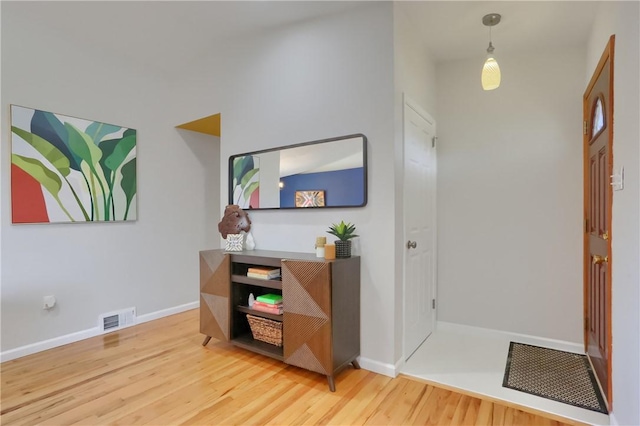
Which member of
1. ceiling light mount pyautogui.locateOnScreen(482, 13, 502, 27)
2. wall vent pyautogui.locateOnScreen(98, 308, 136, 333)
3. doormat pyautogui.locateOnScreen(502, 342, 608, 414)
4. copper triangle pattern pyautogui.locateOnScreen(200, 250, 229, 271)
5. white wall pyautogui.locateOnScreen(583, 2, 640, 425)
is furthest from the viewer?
wall vent pyautogui.locateOnScreen(98, 308, 136, 333)

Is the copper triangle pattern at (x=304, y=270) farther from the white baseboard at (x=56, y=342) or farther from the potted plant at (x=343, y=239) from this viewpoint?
the white baseboard at (x=56, y=342)

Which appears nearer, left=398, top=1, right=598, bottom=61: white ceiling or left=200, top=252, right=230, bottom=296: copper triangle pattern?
left=398, top=1, right=598, bottom=61: white ceiling

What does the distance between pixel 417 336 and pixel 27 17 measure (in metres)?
4.19

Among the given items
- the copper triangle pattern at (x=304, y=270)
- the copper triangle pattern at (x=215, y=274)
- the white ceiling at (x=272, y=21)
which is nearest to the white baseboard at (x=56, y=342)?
the copper triangle pattern at (x=215, y=274)

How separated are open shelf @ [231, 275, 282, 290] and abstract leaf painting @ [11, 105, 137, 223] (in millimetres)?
1586

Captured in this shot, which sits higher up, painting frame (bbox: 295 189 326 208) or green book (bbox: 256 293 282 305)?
painting frame (bbox: 295 189 326 208)

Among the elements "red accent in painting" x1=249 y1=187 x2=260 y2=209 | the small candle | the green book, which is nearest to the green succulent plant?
the small candle

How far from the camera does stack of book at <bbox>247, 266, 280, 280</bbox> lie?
2.47m

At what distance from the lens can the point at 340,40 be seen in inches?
97.6

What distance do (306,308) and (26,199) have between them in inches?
99.6

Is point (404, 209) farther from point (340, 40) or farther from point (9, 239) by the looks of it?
point (9, 239)

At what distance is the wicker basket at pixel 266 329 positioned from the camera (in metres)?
2.42

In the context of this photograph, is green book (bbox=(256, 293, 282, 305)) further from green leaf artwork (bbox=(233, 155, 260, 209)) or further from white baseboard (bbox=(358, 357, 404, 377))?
green leaf artwork (bbox=(233, 155, 260, 209))

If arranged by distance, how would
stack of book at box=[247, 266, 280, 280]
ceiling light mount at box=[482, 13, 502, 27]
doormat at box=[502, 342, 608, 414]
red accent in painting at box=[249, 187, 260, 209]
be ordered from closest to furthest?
doormat at box=[502, 342, 608, 414] → ceiling light mount at box=[482, 13, 502, 27] → stack of book at box=[247, 266, 280, 280] → red accent in painting at box=[249, 187, 260, 209]
